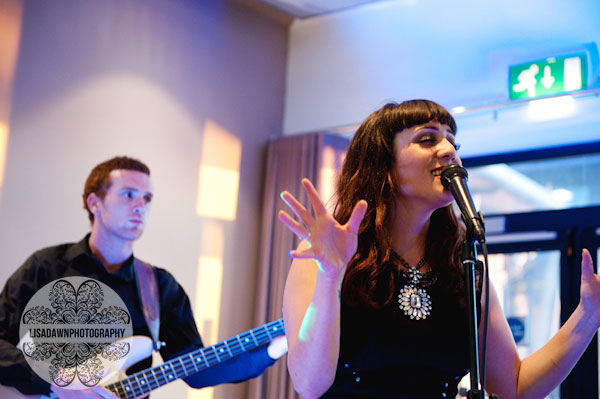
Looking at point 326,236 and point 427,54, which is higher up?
point 427,54

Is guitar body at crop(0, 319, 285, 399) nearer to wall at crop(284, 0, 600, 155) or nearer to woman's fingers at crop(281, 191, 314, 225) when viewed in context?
wall at crop(284, 0, 600, 155)

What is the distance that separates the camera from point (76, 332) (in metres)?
3.29

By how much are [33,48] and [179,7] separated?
3.91 ft

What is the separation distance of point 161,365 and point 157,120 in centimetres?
191

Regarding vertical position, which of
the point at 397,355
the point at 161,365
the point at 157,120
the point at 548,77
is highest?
the point at 548,77

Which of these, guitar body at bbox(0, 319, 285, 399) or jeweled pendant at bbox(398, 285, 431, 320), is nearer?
jeweled pendant at bbox(398, 285, 431, 320)

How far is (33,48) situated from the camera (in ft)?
13.5

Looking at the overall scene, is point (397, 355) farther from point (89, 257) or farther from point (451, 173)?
point (89, 257)

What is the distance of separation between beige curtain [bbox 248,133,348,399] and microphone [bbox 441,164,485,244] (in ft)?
Answer: 10.9

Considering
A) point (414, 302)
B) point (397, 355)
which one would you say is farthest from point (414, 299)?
point (397, 355)

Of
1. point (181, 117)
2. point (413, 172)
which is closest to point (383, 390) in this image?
point (413, 172)

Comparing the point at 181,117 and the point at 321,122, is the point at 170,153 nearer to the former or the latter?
the point at 181,117

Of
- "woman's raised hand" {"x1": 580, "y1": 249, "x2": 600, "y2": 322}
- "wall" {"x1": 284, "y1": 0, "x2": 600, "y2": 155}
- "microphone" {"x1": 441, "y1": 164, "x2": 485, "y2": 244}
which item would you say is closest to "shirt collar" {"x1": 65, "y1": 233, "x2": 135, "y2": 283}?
"wall" {"x1": 284, "y1": 0, "x2": 600, "y2": 155}

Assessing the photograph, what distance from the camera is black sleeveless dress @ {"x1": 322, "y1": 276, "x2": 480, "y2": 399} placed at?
1.56m
